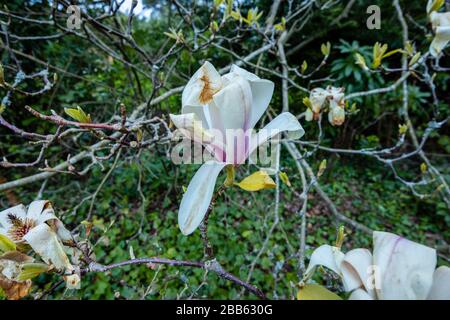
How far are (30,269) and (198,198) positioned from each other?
0.29 m

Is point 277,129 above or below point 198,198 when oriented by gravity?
above

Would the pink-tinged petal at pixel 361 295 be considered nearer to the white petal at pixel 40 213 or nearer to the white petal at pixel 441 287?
the white petal at pixel 441 287

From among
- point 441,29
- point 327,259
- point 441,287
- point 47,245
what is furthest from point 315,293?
point 441,29

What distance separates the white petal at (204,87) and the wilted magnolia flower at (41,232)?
32 centimetres

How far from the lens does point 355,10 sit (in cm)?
321

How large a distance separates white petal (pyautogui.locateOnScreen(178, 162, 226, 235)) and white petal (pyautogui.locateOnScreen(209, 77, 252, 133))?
7cm

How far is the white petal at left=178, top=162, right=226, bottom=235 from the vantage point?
1.39ft

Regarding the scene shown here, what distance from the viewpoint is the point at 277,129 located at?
0.47 meters

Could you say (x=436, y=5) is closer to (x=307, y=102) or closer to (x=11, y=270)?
(x=307, y=102)

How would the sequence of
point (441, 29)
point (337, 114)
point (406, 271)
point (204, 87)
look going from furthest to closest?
point (337, 114), point (441, 29), point (204, 87), point (406, 271)

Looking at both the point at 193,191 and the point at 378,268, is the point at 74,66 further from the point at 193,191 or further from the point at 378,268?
the point at 378,268

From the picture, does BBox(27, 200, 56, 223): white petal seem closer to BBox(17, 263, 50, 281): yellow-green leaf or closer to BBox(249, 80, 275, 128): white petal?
BBox(17, 263, 50, 281): yellow-green leaf
